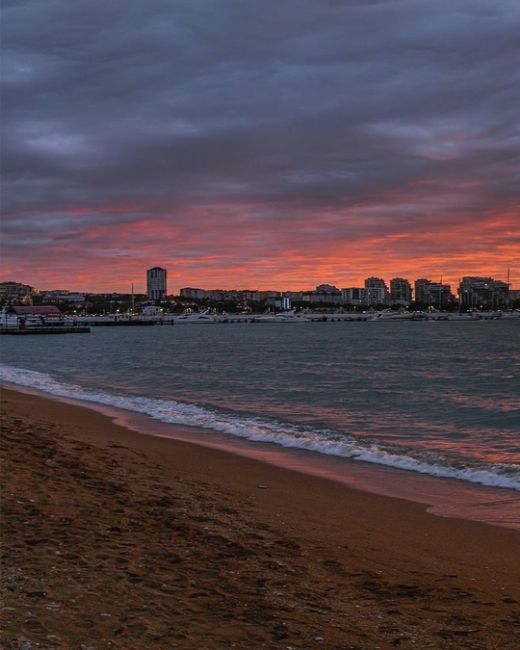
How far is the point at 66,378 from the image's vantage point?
34219 mm

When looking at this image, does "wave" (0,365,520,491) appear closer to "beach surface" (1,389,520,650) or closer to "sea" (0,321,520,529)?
"sea" (0,321,520,529)

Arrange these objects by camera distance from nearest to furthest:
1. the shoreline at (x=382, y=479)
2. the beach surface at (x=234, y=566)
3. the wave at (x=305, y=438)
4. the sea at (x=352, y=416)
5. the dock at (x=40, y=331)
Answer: the beach surface at (x=234, y=566)
the shoreline at (x=382, y=479)
the sea at (x=352, y=416)
the wave at (x=305, y=438)
the dock at (x=40, y=331)

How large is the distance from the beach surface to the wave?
231cm

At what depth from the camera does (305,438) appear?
1553 cm

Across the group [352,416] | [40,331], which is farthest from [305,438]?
[40,331]

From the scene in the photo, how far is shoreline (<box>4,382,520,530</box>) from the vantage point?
9.26 metres

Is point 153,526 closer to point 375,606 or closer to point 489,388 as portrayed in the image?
point 375,606

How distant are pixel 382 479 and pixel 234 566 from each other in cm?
589

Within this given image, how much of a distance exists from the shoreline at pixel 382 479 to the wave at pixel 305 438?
0.27 metres

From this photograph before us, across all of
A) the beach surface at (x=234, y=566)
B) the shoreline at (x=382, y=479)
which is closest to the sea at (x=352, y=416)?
the shoreline at (x=382, y=479)

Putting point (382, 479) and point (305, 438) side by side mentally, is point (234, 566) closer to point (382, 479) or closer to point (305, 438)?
point (382, 479)

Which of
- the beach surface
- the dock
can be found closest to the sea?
the beach surface

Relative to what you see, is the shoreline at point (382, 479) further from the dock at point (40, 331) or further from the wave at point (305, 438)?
the dock at point (40, 331)

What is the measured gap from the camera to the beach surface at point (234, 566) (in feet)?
14.9
